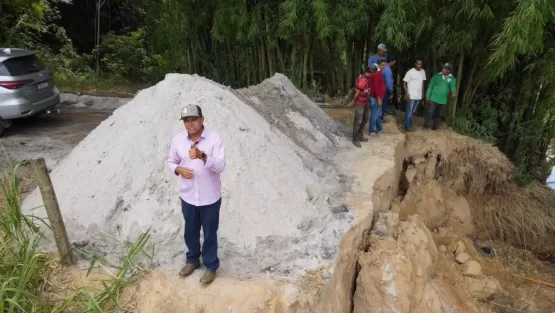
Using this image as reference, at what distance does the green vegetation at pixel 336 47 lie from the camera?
5.65 meters

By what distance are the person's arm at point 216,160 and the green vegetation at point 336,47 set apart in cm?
421

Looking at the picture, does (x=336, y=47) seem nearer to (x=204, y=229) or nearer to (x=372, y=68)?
(x=372, y=68)

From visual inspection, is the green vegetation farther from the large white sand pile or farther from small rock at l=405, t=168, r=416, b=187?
the large white sand pile

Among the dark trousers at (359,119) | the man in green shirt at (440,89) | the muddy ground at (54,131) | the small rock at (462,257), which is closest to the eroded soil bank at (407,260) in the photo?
the small rock at (462,257)

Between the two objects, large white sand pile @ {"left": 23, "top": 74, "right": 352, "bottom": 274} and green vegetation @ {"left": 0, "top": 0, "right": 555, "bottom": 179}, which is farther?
green vegetation @ {"left": 0, "top": 0, "right": 555, "bottom": 179}

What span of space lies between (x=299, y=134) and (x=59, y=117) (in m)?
4.81

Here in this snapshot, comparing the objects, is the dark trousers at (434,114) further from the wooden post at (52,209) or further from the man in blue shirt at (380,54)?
the wooden post at (52,209)

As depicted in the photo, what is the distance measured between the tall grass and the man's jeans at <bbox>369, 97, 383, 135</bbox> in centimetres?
370

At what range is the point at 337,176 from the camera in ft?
14.7

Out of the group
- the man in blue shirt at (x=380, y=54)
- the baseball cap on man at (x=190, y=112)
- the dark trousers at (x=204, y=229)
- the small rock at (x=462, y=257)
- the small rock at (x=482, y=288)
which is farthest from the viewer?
the man in blue shirt at (x=380, y=54)

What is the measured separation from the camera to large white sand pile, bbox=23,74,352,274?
10.4 ft

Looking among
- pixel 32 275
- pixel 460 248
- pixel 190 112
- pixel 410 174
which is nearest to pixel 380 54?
pixel 410 174

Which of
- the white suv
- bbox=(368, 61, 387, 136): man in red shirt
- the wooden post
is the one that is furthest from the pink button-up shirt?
the white suv

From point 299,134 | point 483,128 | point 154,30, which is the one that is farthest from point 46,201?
point 154,30
